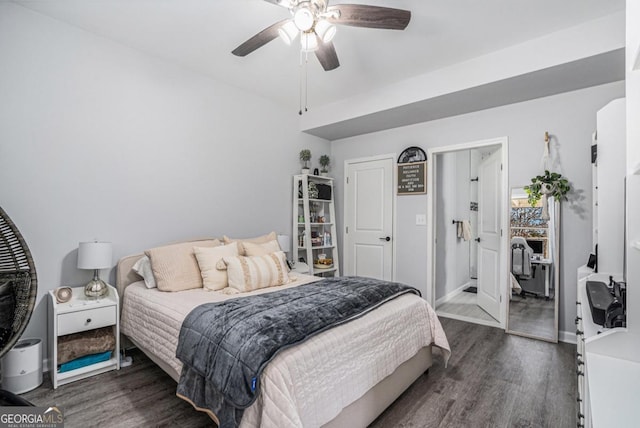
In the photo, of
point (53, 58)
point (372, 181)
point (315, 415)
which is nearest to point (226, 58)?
point (53, 58)

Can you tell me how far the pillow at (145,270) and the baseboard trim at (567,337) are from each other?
12.6 ft

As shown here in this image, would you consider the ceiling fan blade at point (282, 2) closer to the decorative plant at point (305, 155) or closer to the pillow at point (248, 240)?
the pillow at point (248, 240)

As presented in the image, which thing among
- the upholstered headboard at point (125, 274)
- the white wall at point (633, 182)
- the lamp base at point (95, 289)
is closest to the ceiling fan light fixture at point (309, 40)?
the white wall at point (633, 182)

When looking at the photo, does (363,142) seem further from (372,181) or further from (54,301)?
(54,301)

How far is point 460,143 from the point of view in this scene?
12.1 feet

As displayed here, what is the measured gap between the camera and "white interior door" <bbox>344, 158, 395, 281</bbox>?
14.2 ft

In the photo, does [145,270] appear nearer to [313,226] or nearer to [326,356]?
[326,356]

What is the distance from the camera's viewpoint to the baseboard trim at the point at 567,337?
3.02 meters

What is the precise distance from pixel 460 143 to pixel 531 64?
1.18 metres

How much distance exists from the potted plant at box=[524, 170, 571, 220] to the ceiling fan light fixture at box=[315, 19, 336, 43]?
98.0 inches

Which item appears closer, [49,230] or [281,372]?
[281,372]

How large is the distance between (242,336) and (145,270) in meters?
1.59

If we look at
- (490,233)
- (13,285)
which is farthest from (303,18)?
(490,233)

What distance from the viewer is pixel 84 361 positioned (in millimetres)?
2332
